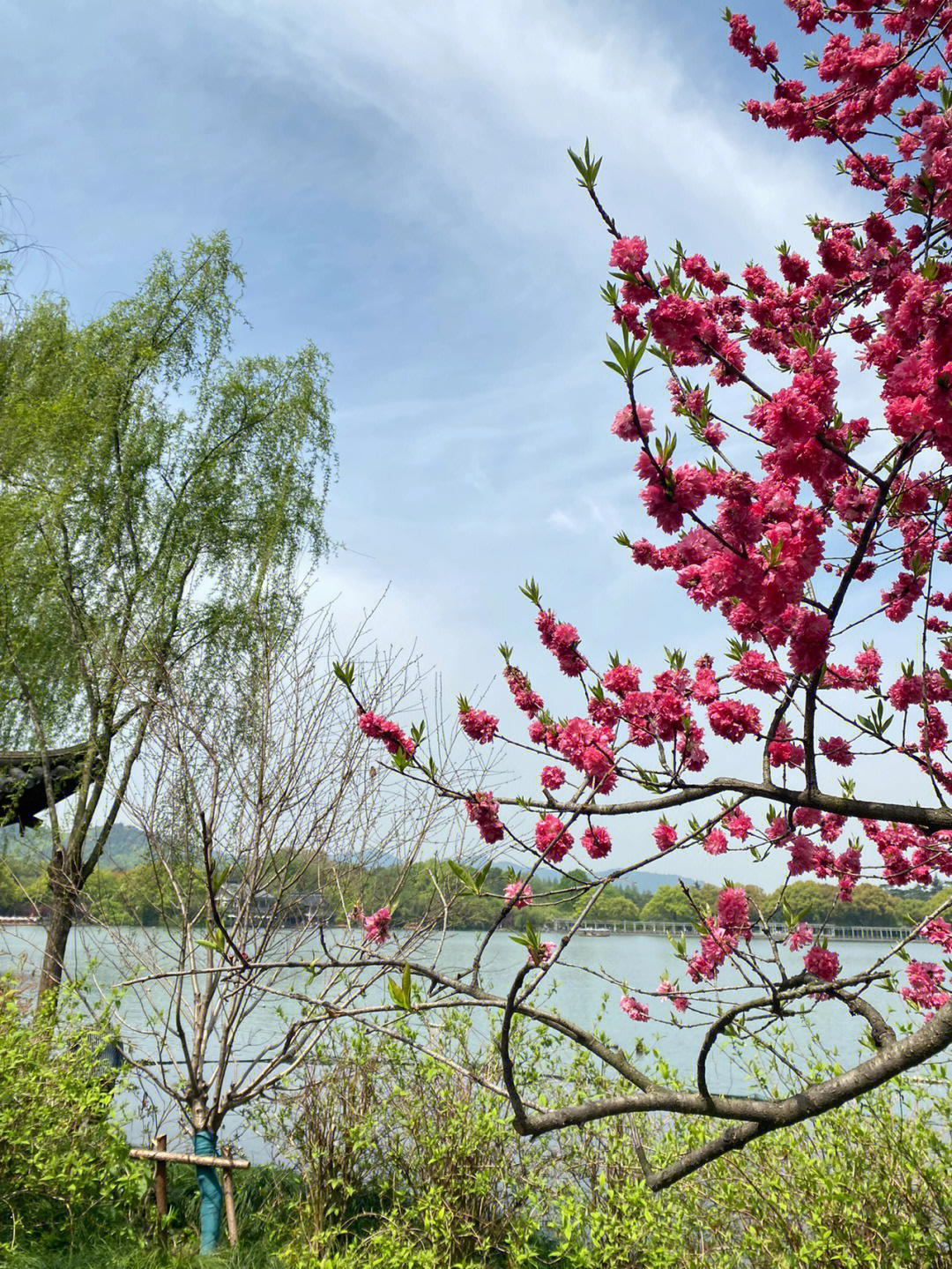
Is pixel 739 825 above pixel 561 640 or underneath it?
underneath

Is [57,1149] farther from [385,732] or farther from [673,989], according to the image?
[385,732]

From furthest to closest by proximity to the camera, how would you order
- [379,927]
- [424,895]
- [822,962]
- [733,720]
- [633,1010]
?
[424,895] → [633,1010] → [379,927] → [822,962] → [733,720]

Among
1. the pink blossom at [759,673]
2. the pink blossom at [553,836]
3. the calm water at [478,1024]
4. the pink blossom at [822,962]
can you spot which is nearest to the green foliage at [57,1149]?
the calm water at [478,1024]

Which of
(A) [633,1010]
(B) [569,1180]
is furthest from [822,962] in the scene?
(B) [569,1180]

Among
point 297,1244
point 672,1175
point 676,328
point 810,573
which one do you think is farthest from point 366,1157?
point 676,328

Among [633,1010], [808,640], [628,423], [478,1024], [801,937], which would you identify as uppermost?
[628,423]

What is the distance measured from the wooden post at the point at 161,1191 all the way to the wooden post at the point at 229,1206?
0.27 metres

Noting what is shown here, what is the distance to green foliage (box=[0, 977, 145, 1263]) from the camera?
356cm

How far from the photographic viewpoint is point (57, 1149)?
3.72m

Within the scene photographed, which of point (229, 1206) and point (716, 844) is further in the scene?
point (229, 1206)

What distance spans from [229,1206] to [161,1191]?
13.9 inches

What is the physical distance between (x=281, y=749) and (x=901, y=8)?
13.3ft

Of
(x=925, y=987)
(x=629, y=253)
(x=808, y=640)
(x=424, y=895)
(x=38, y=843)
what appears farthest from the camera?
(x=38, y=843)

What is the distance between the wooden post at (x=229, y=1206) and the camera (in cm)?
358
